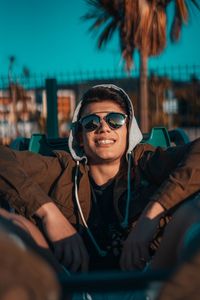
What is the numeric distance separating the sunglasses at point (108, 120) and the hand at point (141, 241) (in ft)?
2.13

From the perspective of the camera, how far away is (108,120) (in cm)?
267

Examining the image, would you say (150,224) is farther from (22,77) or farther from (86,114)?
(22,77)

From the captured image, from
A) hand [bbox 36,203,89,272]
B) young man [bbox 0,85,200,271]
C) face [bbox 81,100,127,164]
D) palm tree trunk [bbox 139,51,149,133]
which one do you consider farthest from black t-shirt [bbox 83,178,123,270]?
palm tree trunk [bbox 139,51,149,133]

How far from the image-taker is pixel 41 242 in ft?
6.32

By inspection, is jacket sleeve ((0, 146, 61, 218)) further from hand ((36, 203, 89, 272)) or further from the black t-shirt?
the black t-shirt

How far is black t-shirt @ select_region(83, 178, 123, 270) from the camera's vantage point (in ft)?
7.94

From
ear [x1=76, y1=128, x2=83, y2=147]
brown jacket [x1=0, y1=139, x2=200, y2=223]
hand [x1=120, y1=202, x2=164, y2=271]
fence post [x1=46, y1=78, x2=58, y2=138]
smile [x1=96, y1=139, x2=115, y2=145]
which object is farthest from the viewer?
fence post [x1=46, y1=78, x2=58, y2=138]

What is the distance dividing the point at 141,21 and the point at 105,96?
775 centimetres

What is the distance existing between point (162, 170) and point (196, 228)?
93 centimetres

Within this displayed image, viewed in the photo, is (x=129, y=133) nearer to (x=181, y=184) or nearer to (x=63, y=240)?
(x=181, y=184)

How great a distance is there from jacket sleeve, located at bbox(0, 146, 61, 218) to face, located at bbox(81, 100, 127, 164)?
21 centimetres

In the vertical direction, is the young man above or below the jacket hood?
below

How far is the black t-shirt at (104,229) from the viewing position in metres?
2.42

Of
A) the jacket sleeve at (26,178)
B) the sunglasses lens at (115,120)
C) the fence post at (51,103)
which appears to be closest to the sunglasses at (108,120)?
the sunglasses lens at (115,120)
